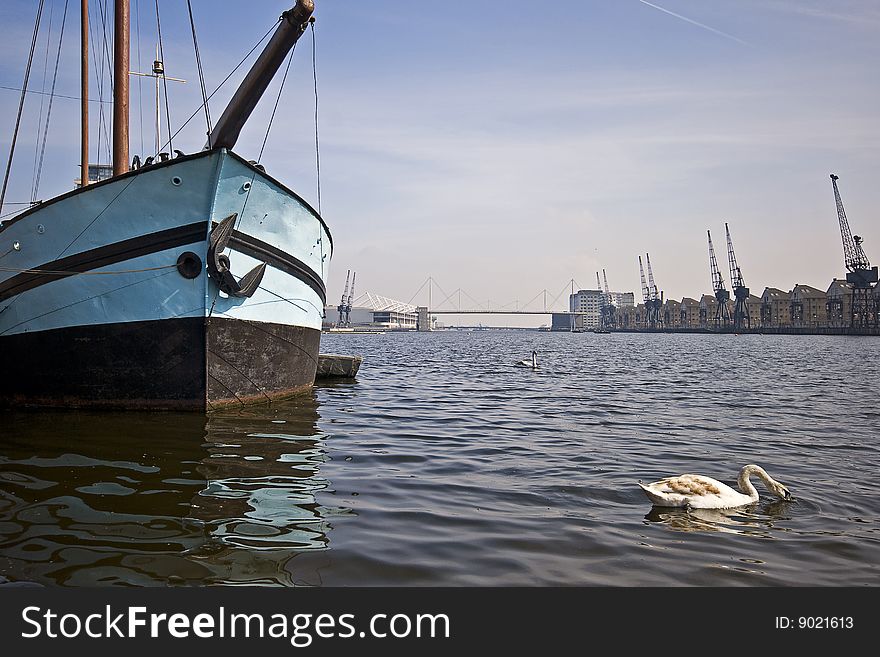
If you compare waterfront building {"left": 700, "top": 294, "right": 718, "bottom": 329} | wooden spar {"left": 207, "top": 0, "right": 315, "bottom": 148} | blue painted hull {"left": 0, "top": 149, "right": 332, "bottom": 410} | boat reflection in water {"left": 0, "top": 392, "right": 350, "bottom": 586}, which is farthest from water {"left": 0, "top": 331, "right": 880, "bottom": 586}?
waterfront building {"left": 700, "top": 294, "right": 718, "bottom": 329}

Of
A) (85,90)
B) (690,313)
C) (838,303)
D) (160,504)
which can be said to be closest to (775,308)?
(838,303)

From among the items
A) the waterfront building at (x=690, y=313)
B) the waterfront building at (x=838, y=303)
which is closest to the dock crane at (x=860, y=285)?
the waterfront building at (x=838, y=303)

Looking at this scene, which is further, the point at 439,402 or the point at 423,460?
the point at 439,402

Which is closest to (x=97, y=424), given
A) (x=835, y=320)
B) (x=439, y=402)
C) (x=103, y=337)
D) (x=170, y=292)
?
(x=103, y=337)

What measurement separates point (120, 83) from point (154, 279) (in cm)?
489

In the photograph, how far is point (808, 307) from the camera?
408 ft

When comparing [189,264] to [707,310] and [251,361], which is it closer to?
[251,361]

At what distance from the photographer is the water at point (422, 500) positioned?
413 cm

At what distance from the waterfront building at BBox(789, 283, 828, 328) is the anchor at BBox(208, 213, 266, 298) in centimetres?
13067

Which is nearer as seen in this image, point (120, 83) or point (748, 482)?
point (748, 482)

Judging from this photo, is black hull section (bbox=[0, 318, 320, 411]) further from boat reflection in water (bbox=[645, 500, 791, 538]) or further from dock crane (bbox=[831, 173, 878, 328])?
dock crane (bbox=[831, 173, 878, 328])
